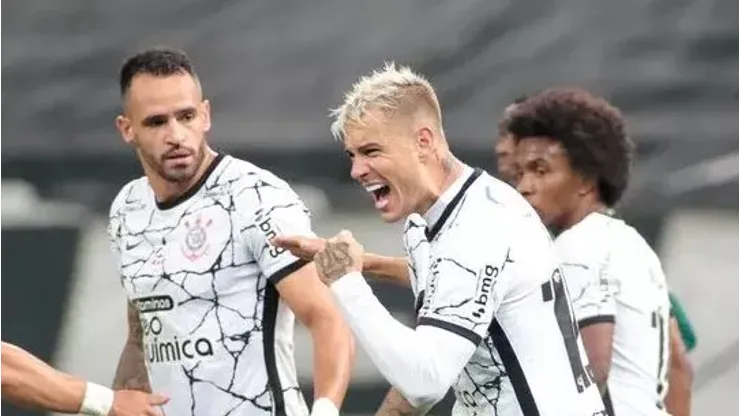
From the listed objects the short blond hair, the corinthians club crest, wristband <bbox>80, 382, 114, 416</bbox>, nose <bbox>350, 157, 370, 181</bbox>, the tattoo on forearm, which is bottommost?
wristband <bbox>80, 382, 114, 416</bbox>

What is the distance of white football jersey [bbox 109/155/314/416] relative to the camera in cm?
507

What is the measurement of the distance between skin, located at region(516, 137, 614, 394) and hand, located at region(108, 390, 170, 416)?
1.20m

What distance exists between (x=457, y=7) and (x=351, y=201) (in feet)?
3.39

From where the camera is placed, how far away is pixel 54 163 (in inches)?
341

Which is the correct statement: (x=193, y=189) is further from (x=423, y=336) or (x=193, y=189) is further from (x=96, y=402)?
(x=423, y=336)

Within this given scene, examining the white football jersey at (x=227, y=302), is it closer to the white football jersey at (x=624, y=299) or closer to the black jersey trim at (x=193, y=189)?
the black jersey trim at (x=193, y=189)

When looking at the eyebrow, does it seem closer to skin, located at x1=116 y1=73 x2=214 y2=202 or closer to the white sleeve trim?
skin, located at x1=116 y1=73 x2=214 y2=202

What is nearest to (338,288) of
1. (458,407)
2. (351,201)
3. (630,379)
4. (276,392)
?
(458,407)

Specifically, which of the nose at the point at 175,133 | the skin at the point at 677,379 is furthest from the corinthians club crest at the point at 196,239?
the skin at the point at 677,379

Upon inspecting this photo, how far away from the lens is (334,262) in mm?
4266

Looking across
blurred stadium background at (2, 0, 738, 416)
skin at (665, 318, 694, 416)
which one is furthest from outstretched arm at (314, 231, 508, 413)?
blurred stadium background at (2, 0, 738, 416)

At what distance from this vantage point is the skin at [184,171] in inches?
197

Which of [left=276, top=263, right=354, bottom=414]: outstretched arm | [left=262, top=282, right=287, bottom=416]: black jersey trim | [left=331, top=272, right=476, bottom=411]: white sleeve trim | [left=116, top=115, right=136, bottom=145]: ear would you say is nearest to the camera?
[left=331, top=272, right=476, bottom=411]: white sleeve trim

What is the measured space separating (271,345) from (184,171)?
524 millimetres
